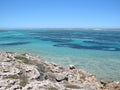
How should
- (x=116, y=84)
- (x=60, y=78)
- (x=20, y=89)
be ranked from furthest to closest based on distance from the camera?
(x=116, y=84), (x=60, y=78), (x=20, y=89)

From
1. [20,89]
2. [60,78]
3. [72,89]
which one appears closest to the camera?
[20,89]

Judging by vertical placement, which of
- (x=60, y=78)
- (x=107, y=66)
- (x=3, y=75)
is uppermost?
(x=3, y=75)

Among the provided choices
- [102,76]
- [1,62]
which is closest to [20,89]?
[1,62]

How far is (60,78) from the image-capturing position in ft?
79.6

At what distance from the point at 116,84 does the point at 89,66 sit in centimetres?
1844

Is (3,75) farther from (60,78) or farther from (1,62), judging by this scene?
(60,78)

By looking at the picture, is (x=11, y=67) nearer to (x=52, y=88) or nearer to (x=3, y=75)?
(x=3, y=75)

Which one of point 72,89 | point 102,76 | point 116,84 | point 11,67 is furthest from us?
point 102,76

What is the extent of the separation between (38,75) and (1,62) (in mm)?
3722

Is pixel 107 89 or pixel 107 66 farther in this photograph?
pixel 107 66

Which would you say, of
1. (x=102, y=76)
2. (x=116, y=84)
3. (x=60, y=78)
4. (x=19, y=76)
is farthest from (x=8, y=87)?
(x=102, y=76)

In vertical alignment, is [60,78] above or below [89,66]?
above

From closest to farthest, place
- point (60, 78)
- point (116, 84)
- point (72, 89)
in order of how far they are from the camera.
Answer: point (72, 89)
point (60, 78)
point (116, 84)

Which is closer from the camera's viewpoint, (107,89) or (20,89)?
(20,89)
